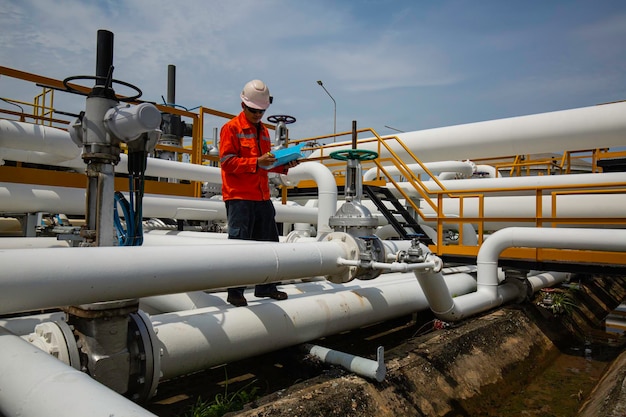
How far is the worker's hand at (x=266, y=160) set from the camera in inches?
117

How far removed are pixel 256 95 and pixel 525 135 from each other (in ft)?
14.6

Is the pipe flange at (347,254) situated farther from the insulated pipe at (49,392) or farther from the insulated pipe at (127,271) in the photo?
the insulated pipe at (49,392)

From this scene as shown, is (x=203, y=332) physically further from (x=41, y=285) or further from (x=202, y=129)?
(x=202, y=129)

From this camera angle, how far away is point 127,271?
1686 millimetres

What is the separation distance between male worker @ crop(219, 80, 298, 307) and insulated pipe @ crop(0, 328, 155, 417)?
66.8 inches

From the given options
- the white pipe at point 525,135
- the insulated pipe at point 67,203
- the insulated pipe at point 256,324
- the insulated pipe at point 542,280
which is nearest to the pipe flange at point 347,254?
the insulated pipe at point 256,324

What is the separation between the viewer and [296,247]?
2.45 metres

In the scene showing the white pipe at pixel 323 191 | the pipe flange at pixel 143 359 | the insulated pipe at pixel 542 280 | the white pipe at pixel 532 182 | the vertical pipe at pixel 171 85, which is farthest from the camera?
the vertical pipe at pixel 171 85

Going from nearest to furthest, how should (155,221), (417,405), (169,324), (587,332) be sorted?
(169,324) < (417,405) < (587,332) < (155,221)

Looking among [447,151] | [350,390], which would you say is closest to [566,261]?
[447,151]

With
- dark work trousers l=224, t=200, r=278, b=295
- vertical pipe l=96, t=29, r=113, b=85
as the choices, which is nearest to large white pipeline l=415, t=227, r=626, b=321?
dark work trousers l=224, t=200, r=278, b=295

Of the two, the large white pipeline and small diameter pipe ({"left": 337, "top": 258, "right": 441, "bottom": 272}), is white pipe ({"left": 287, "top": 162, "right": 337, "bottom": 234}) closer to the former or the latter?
the large white pipeline

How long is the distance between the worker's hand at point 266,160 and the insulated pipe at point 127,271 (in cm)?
81

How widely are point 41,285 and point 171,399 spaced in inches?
67.0
